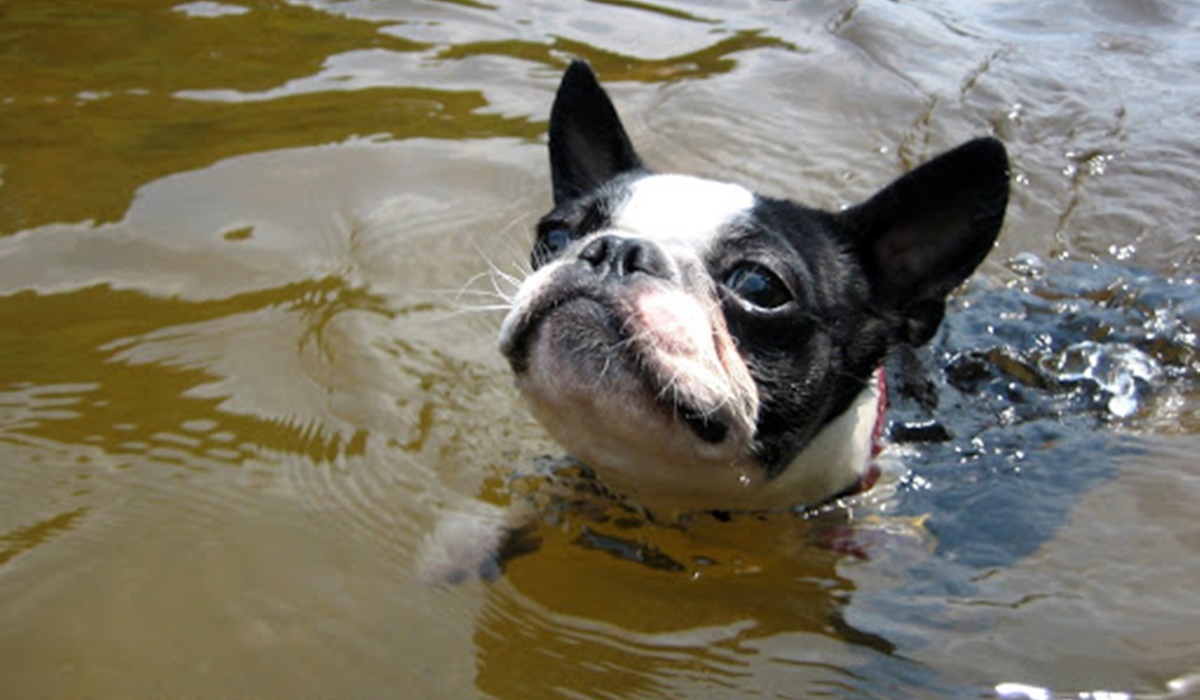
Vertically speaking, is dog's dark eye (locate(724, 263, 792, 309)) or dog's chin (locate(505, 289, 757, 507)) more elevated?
dog's dark eye (locate(724, 263, 792, 309))

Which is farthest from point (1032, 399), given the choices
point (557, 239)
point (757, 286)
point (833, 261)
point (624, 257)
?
point (624, 257)

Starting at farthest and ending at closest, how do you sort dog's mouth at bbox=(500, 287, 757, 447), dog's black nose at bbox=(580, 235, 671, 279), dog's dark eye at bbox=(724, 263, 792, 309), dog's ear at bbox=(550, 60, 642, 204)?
dog's ear at bbox=(550, 60, 642, 204)
dog's dark eye at bbox=(724, 263, 792, 309)
dog's black nose at bbox=(580, 235, 671, 279)
dog's mouth at bbox=(500, 287, 757, 447)

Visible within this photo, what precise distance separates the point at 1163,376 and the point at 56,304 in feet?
12.5

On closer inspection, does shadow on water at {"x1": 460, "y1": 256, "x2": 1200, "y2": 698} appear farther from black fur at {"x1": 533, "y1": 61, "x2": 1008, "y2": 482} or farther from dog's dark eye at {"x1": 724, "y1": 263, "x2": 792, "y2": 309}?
dog's dark eye at {"x1": 724, "y1": 263, "x2": 792, "y2": 309}

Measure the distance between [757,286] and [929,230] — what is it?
71 cm

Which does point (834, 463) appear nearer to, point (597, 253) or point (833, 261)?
point (833, 261)

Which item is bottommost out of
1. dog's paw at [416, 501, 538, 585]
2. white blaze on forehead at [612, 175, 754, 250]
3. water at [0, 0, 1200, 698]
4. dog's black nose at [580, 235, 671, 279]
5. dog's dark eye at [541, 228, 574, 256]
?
dog's paw at [416, 501, 538, 585]

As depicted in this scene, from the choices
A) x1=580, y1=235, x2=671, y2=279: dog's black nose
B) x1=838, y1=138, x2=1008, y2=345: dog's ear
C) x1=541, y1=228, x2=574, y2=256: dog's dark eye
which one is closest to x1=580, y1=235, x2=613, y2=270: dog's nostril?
x1=580, y1=235, x2=671, y2=279: dog's black nose

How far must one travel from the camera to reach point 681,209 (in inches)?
136

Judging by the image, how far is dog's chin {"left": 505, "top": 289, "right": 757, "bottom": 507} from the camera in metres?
2.98

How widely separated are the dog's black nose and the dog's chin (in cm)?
8

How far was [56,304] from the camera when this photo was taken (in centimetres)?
437

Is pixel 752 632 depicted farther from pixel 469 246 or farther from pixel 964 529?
pixel 469 246

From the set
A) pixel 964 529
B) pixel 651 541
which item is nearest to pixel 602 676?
pixel 651 541
